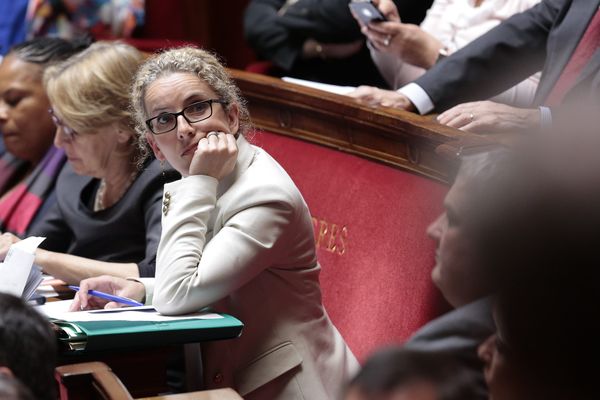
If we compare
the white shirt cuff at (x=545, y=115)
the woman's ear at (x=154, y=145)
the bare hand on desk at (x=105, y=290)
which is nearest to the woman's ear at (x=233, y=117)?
Result: the woman's ear at (x=154, y=145)

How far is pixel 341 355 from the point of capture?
5.08 feet

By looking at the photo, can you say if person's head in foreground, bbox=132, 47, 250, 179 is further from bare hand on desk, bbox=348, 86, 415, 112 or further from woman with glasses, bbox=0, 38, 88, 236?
woman with glasses, bbox=0, 38, 88, 236

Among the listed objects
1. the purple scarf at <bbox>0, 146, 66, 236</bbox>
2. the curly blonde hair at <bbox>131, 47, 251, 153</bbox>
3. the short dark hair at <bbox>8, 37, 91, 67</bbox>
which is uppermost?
the curly blonde hair at <bbox>131, 47, 251, 153</bbox>

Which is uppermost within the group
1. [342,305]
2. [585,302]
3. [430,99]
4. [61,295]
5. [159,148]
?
[585,302]

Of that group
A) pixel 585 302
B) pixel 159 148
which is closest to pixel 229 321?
Answer: pixel 159 148

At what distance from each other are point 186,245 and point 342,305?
53cm

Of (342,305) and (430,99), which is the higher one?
(430,99)

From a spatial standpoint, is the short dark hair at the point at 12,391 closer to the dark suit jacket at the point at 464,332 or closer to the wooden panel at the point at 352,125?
the dark suit jacket at the point at 464,332

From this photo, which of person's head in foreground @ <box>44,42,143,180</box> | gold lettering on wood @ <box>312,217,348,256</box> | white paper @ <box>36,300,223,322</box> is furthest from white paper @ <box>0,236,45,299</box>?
gold lettering on wood @ <box>312,217,348,256</box>

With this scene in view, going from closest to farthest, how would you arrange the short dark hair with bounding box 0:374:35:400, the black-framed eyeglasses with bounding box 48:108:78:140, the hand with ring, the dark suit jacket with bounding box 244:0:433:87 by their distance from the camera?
the short dark hair with bounding box 0:374:35:400
the hand with ring
the black-framed eyeglasses with bounding box 48:108:78:140
the dark suit jacket with bounding box 244:0:433:87

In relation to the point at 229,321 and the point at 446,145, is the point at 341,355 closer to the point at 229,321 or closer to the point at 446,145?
the point at 229,321

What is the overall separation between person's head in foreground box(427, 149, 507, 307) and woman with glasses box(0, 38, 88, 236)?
4.95 ft

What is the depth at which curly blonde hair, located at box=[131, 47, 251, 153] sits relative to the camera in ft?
5.28

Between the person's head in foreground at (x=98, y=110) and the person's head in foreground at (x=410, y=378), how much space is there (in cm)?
131
